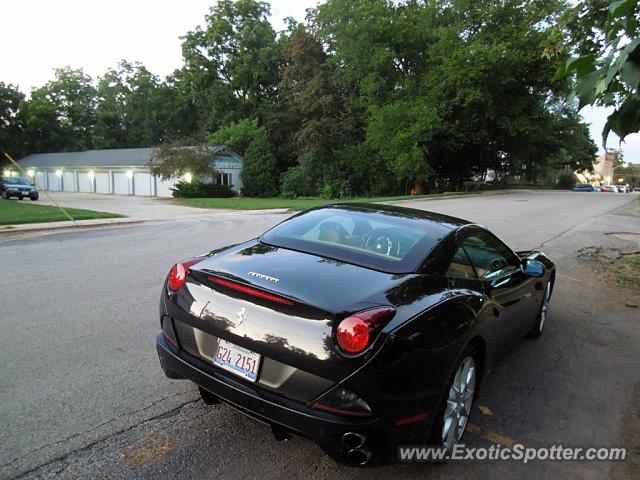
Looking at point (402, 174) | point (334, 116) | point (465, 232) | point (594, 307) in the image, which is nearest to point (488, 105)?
point (402, 174)

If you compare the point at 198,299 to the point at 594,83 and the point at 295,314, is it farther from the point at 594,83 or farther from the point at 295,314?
the point at 594,83

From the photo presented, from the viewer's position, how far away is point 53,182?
4869cm

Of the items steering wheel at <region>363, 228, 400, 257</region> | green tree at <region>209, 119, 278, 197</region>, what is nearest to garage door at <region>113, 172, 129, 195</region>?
green tree at <region>209, 119, 278, 197</region>

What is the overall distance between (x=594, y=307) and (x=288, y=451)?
5086 mm

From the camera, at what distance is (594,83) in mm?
2111

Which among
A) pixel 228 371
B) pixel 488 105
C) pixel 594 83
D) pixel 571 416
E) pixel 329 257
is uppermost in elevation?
pixel 488 105

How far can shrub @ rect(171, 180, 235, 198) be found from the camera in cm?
3228

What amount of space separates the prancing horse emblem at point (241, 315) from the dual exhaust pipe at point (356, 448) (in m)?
0.81

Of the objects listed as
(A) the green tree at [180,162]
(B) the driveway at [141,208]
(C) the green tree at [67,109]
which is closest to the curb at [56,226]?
(B) the driveway at [141,208]

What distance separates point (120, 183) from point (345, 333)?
42959 mm

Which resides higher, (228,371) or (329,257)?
(329,257)

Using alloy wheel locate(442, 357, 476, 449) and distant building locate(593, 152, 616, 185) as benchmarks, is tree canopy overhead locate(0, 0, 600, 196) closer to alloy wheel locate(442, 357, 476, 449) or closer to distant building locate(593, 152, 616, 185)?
alloy wheel locate(442, 357, 476, 449)

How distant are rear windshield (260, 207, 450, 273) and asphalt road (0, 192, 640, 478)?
4.03 ft

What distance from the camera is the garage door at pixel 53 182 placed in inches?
1887
